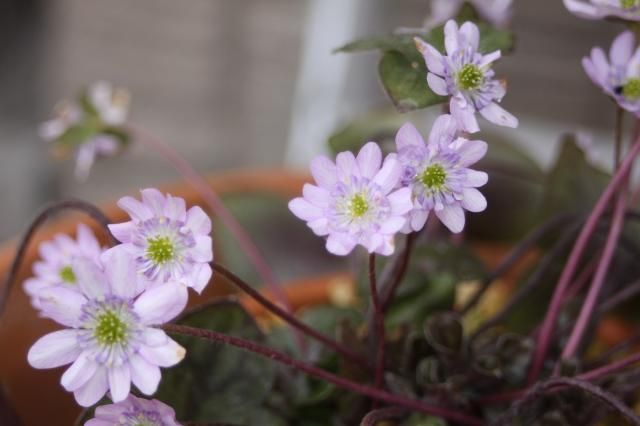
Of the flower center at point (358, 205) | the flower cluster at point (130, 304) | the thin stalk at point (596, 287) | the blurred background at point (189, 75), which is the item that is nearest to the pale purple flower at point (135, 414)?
the flower cluster at point (130, 304)

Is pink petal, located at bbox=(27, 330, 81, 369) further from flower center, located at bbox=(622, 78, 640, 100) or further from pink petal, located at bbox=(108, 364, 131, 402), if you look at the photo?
flower center, located at bbox=(622, 78, 640, 100)

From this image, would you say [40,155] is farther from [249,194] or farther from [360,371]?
[360,371]

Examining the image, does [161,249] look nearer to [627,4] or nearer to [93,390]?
[93,390]

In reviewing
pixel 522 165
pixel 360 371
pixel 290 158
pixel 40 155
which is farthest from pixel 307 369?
pixel 40 155

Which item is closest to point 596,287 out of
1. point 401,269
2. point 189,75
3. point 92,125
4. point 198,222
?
point 401,269

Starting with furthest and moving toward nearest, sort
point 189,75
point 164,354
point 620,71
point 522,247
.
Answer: point 189,75 < point 522,247 < point 620,71 < point 164,354

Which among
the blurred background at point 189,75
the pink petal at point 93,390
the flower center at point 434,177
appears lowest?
the blurred background at point 189,75

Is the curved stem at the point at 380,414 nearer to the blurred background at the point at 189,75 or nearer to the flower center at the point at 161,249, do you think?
the flower center at the point at 161,249

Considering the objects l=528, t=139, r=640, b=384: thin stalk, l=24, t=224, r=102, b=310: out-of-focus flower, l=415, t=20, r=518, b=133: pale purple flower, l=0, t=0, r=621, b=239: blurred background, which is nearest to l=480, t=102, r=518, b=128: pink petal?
l=415, t=20, r=518, b=133: pale purple flower
